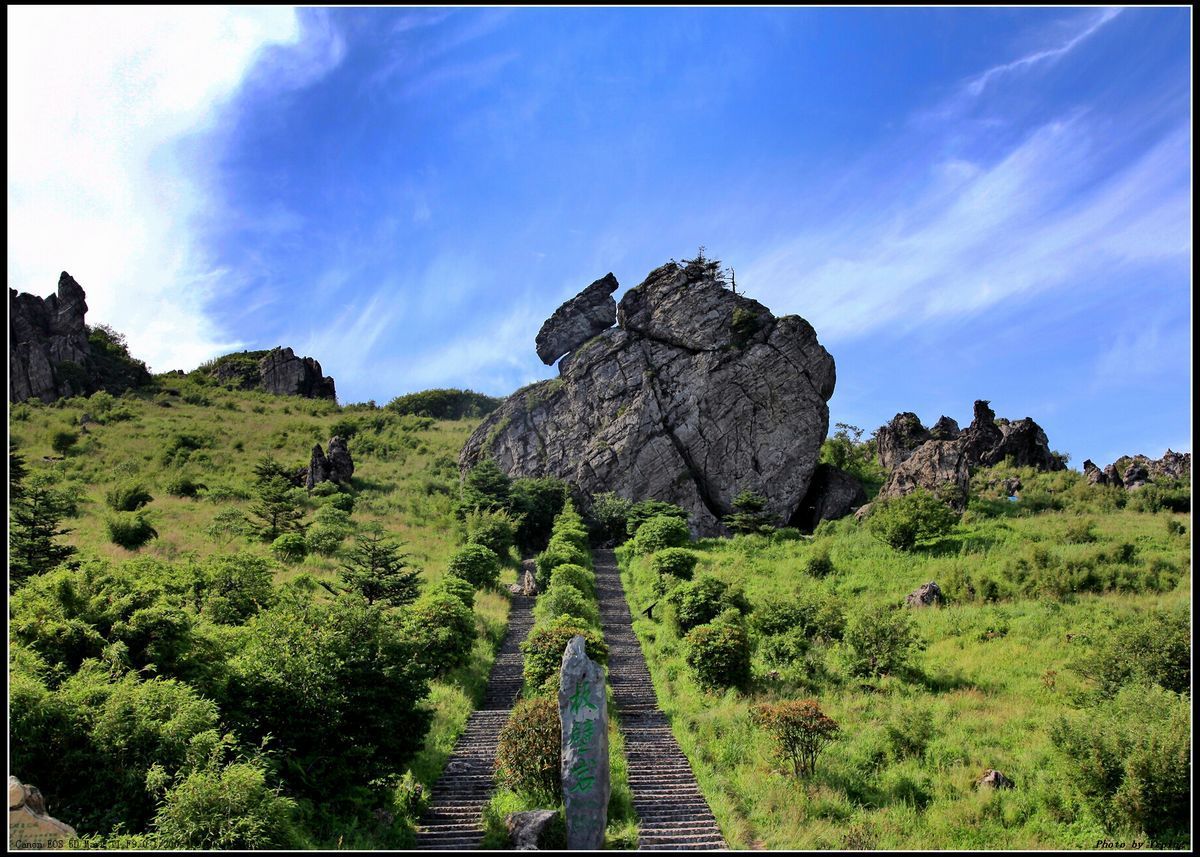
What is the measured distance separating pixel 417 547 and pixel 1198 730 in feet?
98.6

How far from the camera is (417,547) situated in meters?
33.5

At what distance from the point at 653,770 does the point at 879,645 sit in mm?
7617

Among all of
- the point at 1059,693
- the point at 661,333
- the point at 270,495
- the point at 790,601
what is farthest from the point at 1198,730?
the point at 661,333

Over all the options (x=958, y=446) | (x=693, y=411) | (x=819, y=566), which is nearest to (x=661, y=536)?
(x=819, y=566)

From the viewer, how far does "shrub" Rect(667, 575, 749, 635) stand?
68.2 feet

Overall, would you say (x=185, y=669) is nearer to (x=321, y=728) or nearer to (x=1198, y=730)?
(x=321, y=728)

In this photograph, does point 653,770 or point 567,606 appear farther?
point 567,606

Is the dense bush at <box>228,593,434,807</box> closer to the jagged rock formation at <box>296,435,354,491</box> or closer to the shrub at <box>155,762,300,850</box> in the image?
the shrub at <box>155,762,300,850</box>

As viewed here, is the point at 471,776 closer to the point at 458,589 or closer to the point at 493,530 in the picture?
the point at 458,589

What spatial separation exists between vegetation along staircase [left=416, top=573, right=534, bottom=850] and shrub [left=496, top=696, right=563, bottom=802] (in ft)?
2.60

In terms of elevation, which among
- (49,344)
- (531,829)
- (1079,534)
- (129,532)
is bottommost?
(531,829)

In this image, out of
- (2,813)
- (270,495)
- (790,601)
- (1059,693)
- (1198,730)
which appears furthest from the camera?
(270,495)

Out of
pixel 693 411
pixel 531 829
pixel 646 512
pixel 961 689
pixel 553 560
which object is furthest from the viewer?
pixel 693 411

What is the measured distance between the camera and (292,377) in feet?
262
